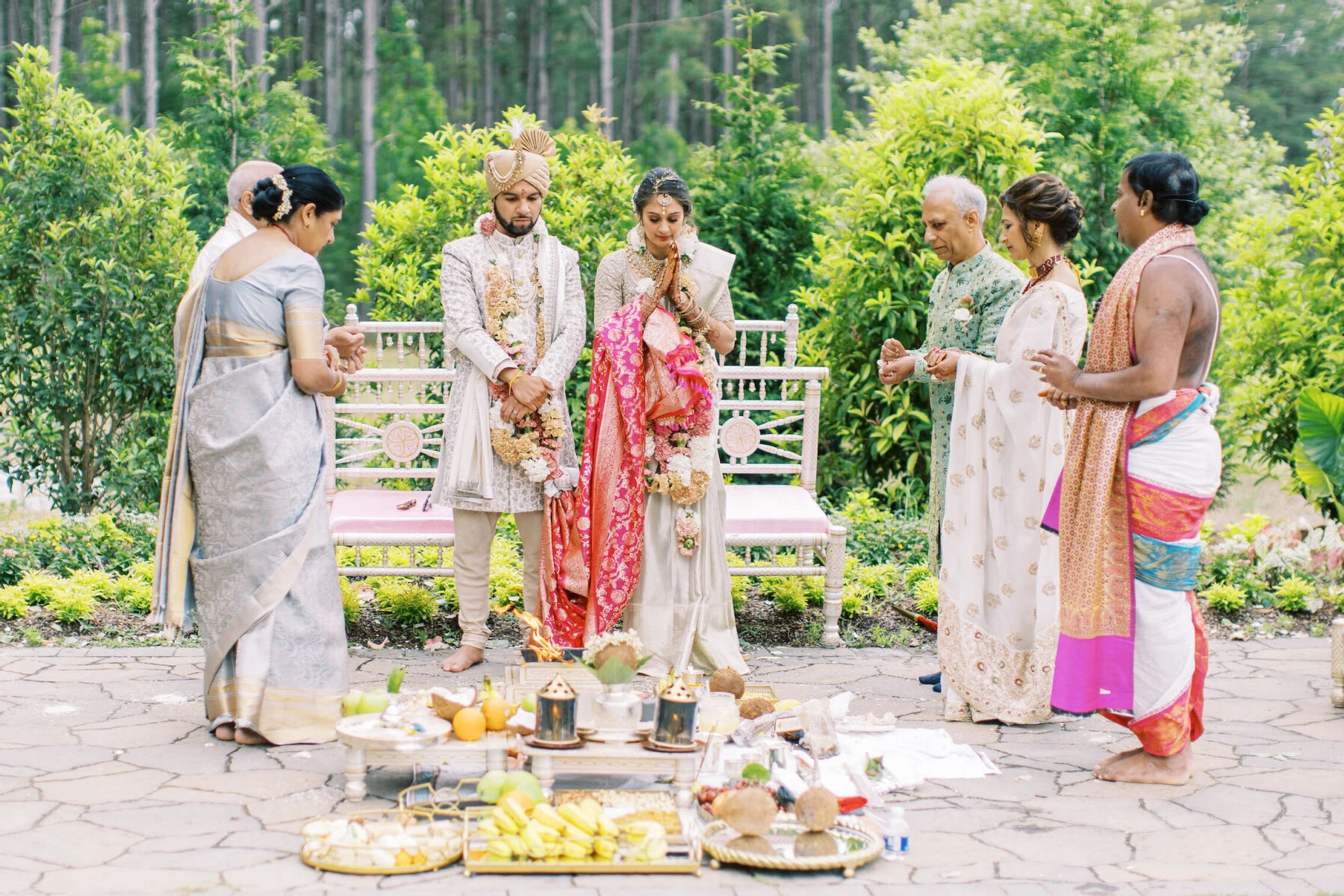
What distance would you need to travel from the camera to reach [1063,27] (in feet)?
35.7

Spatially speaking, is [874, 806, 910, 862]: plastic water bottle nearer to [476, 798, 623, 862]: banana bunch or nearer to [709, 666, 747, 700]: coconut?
[476, 798, 623, 862]: banana bunch

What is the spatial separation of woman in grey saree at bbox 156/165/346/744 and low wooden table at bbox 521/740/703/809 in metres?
0.99

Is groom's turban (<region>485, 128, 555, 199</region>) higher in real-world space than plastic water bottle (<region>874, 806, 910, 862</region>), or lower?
higher

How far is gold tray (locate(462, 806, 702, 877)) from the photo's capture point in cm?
348

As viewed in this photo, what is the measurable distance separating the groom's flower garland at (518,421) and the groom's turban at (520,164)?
0.64ft

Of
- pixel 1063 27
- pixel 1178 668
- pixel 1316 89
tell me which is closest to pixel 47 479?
pixel 1178 668

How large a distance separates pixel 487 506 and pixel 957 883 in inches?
101

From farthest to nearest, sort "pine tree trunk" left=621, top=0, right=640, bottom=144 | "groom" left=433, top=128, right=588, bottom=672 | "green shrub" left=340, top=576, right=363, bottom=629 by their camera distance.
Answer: "pine tree trunk" left=621, top=0, right=640, bottom=144, "green shrub" left=340, top=576, right=363, bottom=629, "groom" left=433, top=128, right=588, bottom=672

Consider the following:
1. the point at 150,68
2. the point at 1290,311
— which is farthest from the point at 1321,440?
the point at 150,68

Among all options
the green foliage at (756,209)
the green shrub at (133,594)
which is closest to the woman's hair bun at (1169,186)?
the green shrub at (133,594)

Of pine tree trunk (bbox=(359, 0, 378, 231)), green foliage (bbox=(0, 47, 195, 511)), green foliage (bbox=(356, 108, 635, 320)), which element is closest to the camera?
green foliage (bbox=(0, 47, 195, 511))

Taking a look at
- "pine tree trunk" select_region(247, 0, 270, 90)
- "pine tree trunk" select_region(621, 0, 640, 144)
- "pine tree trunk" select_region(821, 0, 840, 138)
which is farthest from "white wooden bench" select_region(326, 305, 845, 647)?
"pine tree trunk" select_region(621, 0, 640, 144)

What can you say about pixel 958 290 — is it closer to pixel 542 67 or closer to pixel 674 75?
pixel 674 75

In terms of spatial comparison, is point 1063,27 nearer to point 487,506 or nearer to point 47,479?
point 487,506
